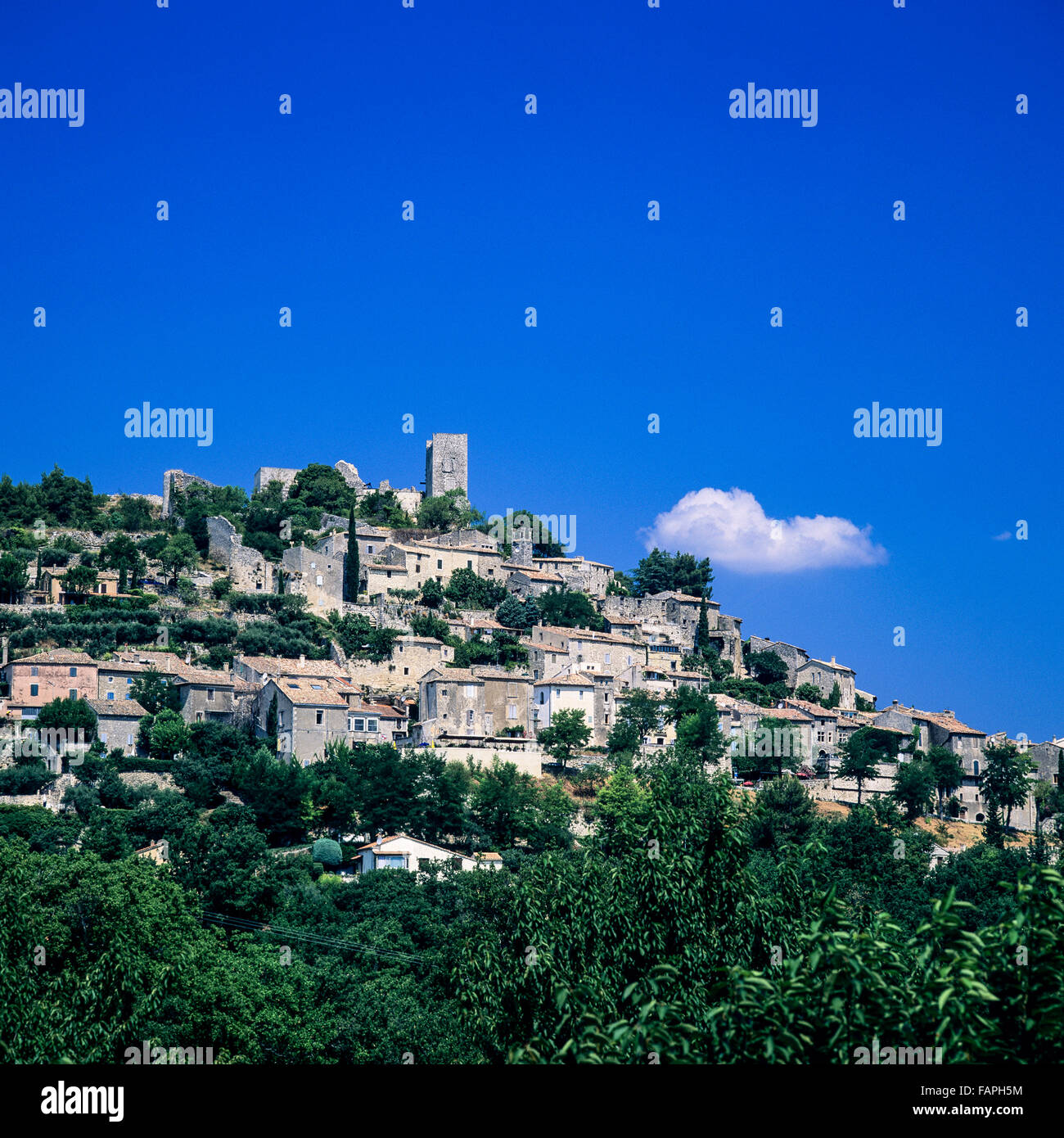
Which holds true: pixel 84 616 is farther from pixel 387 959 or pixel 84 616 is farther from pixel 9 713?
pixel 387 959

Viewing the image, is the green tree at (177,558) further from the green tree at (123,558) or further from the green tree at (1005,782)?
the green tree at (1005,782)

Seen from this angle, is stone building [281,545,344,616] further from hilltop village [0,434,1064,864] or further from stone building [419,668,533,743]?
stone building [419,668,533,743]

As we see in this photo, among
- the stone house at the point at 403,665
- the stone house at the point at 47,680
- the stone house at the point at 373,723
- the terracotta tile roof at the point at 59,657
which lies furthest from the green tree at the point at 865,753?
the terracotta tile roof at the point at 59,657

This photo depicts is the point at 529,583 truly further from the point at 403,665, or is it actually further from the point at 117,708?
the point at 117,708

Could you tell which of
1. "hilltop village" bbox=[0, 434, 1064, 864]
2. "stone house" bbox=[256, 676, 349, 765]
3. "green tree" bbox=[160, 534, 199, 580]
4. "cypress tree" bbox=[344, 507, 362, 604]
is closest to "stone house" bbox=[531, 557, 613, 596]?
"hilltop village" bbox=[0, 434, 1064, 864]

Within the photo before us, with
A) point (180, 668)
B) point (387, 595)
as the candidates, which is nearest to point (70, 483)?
point (387, 595)

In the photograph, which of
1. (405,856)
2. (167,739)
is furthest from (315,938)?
(167,739)
